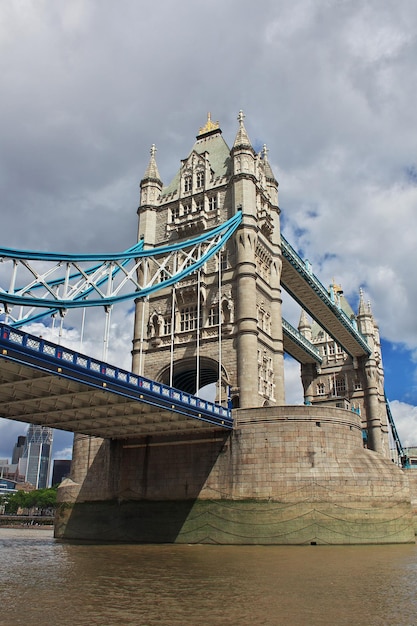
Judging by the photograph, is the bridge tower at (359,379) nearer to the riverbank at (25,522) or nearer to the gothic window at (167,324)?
the gothic window at (167,324)

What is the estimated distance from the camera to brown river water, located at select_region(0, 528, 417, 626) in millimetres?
10852

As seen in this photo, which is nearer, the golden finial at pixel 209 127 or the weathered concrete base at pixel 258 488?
the weathered concrete base at pixel 258 488

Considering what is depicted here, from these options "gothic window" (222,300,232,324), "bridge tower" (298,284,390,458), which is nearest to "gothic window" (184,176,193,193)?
"gothic window" (222,300,232,324)

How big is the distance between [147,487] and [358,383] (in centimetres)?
4596

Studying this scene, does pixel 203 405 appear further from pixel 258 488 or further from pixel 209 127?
pixel 209 127

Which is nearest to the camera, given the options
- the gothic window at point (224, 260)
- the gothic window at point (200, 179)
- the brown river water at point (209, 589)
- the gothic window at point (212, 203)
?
the brown river water at point (209, 589)

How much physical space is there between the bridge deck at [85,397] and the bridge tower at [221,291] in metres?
5.54

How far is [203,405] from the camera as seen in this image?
1203 inches

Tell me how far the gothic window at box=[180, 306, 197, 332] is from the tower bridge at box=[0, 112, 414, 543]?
85 mm

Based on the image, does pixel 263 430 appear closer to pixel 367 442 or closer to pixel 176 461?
pixel 176 461

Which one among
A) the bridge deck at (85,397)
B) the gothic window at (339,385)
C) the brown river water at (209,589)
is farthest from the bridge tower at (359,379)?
the brown river water at (209,589)

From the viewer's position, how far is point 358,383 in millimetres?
73625

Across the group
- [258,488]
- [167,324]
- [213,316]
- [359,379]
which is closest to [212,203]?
[213,316]

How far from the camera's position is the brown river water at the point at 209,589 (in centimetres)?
1085
